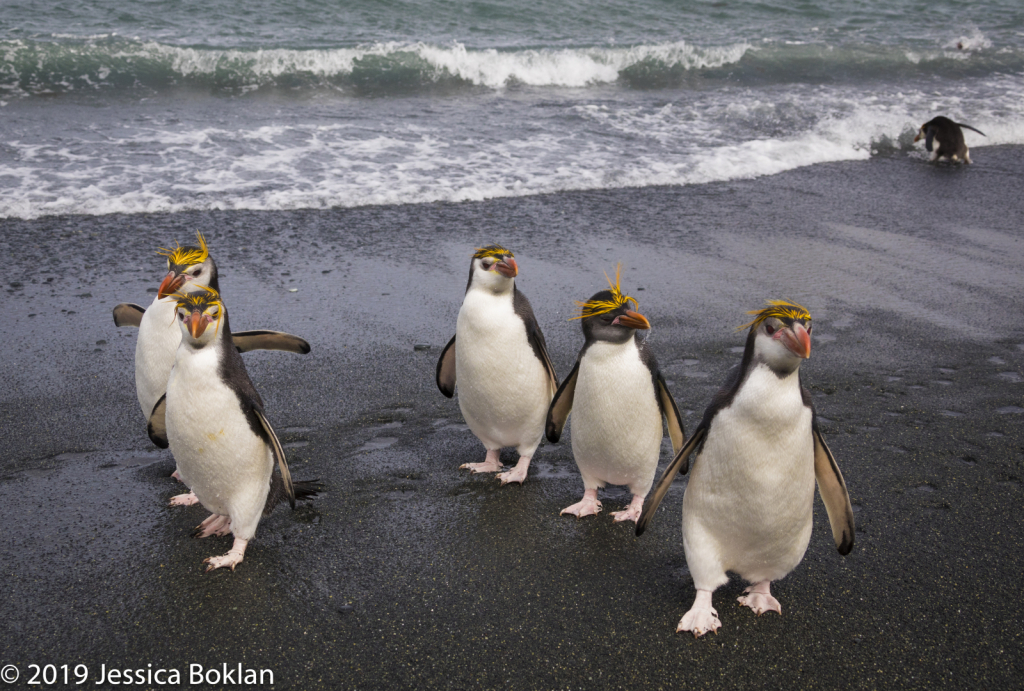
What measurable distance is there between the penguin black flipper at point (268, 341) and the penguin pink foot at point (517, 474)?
43.9 inches

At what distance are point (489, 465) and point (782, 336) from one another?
6.09 ft

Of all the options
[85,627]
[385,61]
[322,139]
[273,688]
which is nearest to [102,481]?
[85,627]

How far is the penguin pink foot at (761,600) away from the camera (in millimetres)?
3023

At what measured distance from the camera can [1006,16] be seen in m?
20.2

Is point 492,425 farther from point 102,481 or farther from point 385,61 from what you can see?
point 385,61

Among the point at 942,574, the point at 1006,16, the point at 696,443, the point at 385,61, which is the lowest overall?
the point at 942,574

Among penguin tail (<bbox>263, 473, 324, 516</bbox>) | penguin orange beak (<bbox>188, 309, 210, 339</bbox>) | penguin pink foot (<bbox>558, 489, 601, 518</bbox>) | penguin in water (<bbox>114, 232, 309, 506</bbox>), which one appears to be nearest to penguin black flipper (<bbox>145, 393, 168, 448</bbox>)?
penguin in water (<bbox>114, 232, 309, 506</bbox>)

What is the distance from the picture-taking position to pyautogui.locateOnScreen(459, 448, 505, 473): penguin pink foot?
4.09 metres

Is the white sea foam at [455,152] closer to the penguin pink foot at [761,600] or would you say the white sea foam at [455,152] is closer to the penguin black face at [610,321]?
the penguin black face at [610,321]

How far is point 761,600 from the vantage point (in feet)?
9.98

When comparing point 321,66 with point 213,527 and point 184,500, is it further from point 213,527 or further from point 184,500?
point 213,527

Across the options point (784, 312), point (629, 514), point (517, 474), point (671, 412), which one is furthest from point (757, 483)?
point (517, 474)

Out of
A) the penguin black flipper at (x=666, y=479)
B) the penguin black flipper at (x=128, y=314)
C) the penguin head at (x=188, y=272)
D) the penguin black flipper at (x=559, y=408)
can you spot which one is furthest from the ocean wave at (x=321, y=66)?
the penguin black flipper at (x=666, y=479)

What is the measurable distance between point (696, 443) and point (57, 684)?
7.34 feet
